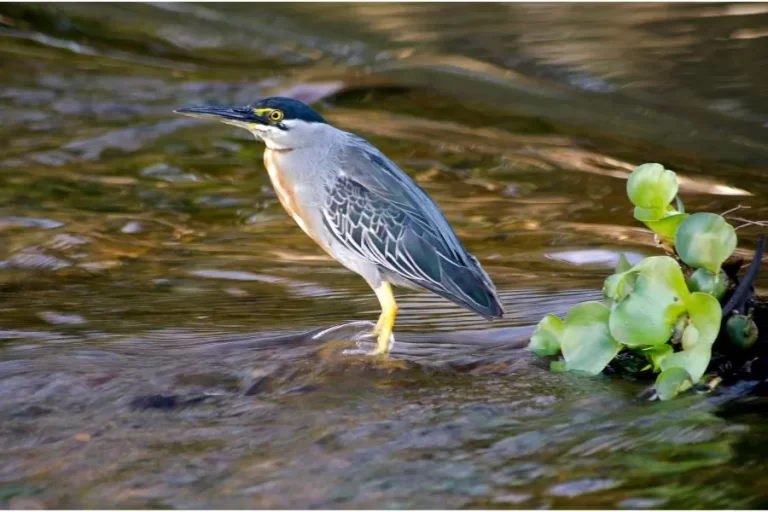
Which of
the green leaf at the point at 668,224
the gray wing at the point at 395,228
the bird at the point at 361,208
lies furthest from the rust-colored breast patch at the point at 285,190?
the green leaf at the point at 668,224

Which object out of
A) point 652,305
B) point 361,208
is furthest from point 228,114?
point 652,305

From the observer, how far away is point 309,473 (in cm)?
332

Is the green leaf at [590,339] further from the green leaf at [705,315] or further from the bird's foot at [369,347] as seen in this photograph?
the bird's foot at [369,347]

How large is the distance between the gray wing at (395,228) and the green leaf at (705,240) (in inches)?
34.0

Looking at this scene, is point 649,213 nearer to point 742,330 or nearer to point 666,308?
point 666,308

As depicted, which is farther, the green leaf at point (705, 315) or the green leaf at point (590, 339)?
the green leaf at point (590, 339)

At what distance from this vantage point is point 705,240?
145 inches

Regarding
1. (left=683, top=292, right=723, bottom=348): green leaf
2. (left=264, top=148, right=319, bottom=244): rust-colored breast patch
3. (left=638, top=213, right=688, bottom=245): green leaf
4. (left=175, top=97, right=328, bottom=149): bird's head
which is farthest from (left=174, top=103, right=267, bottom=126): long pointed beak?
(left=683, top=292, right=723, bottom=348): green leaf

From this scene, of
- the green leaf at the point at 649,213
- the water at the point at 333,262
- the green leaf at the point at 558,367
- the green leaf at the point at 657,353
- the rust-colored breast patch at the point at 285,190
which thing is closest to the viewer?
the water at the point at 333,262

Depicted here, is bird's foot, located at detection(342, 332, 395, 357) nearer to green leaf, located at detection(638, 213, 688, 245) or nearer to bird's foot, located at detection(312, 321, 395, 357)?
bird's foot, located at detection(312, 321, 395, 357)

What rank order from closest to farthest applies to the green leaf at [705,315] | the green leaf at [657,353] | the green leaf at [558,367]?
the green leaf at [705,315]
the green leaf at [657,353]
the green leaf at [558,367]

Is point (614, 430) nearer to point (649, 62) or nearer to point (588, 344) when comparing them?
point (588, 344)

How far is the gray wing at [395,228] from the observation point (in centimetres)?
449

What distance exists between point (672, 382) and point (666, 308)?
242 mm
